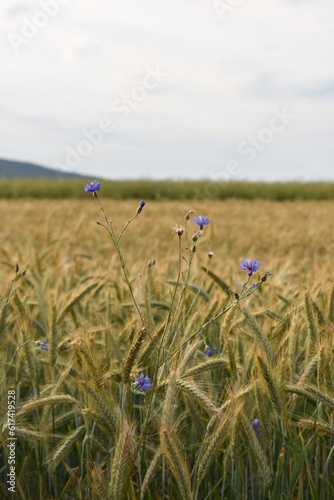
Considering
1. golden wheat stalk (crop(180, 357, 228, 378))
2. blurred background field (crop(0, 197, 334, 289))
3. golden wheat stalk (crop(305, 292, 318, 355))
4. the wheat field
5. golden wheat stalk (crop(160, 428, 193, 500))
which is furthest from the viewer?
blurred background field (crop(0, 197, 334, 289))

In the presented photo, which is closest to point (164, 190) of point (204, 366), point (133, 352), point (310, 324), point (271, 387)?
point (310, 324)

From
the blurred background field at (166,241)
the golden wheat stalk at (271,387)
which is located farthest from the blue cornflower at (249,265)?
the blurred background field at (166,241)

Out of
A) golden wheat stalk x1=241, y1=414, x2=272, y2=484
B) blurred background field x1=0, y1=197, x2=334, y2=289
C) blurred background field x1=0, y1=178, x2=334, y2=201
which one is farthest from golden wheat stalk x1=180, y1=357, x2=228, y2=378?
blurred background field x1=0, y1=178, x2=334, y2=201

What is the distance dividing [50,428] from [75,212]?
8.64 meters

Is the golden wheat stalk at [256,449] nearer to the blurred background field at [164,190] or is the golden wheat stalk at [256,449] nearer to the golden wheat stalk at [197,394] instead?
the golden wheat stalk at [197,394]

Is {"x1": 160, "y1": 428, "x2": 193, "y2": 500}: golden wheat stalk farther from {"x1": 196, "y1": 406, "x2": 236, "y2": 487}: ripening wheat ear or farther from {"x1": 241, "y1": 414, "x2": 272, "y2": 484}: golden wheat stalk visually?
{"x1": 241, "y1": 414, "x2": 272, "y2": 484}: golden wheat stalk

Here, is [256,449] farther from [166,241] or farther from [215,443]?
[166,241]

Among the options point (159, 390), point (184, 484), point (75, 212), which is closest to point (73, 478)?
point (159, 390)

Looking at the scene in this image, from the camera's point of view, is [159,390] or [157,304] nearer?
[159,390]

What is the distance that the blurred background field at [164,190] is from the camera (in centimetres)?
→ 1634

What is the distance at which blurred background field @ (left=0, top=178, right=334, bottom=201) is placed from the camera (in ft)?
53.6

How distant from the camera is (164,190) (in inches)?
675

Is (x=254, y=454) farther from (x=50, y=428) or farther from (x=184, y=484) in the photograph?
(x=50, y=428)

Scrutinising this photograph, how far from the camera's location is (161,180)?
60.0 ft
